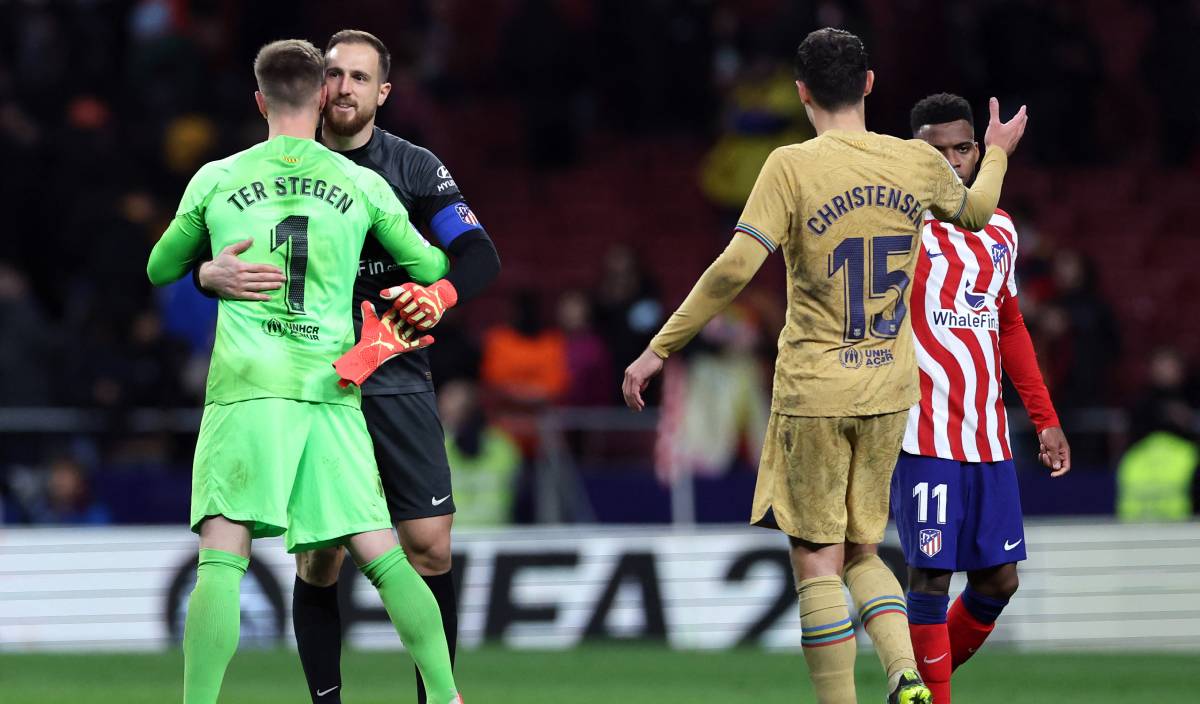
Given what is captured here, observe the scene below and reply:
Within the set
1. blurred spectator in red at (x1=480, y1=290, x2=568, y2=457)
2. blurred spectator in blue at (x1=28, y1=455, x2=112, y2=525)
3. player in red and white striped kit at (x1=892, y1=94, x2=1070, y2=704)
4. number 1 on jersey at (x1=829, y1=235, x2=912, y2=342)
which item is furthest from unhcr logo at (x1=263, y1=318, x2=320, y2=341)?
blurred spectator in red at (x1=480, y1=290, x2=568, y2=457)

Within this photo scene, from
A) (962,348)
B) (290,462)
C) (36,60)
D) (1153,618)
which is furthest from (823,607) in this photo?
(36,60)

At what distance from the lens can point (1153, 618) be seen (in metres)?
11.4

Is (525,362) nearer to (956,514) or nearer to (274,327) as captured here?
(956,514)

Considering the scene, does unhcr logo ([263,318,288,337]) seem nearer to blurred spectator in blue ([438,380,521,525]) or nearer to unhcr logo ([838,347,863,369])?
unhcr logo ([838,347,863,369])

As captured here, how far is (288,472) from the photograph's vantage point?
223 inches

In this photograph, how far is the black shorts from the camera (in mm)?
6473

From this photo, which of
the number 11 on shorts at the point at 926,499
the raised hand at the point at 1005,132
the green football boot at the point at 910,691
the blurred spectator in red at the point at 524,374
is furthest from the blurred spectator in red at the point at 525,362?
the green football boot at the point at 910,691

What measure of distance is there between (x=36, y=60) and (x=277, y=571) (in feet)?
23.1

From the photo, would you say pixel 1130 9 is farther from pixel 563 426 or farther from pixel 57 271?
pixel 57 271

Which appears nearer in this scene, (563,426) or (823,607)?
(823,607)

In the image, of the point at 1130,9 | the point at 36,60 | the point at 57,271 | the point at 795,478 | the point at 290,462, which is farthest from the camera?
the point at 1130,9

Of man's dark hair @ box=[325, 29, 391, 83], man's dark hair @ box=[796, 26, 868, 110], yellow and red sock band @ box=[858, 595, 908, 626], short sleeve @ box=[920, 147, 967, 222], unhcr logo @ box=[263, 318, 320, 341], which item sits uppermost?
man's dark hair @ box=[325, 29, 391, 83]

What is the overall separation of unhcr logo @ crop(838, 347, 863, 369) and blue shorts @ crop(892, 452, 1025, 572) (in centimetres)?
83

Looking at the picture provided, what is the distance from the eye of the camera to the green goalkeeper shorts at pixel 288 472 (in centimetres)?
565
